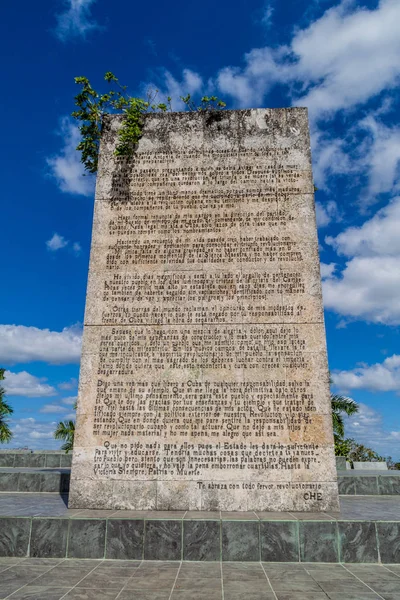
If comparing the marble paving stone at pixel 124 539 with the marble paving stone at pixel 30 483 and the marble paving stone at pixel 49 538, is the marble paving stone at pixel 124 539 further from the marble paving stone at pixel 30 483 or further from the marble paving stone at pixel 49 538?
the marble paving stone at pixel 30 483

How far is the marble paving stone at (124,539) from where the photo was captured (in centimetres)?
668

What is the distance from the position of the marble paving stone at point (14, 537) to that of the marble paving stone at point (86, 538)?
693 mm

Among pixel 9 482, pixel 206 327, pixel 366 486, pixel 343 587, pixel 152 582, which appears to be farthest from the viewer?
pixel 366 486

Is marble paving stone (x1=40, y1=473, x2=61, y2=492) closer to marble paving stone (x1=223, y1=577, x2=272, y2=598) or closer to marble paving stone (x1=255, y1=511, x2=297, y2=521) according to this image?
marble paving stone (x1=255, y1=511, x2=297, y2=521)

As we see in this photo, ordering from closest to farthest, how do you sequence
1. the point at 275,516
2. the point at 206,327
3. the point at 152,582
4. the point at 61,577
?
the point at 152,582 < the point at 61,577 < the point at 275,516 < the point at 206,327

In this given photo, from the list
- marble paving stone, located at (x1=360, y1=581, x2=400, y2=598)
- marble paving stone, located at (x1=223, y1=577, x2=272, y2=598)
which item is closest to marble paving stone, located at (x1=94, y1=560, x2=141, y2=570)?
marble paving stone, located at (x1=223, y1=577, x2=272, y2=598)

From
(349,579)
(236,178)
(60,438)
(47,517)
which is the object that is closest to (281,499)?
(349,579)

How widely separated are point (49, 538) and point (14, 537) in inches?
21.3

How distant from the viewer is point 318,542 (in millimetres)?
6672

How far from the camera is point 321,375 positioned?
8.61 metres

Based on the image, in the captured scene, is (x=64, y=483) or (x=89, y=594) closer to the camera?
(x=89, y=594)

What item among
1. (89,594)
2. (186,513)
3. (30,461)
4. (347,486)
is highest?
(30,461)

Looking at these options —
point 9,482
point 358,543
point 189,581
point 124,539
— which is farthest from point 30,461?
point 358,543

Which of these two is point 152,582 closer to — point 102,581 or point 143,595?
point 143,595
